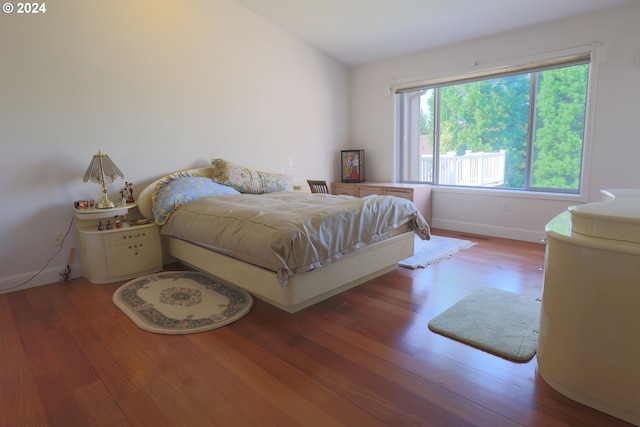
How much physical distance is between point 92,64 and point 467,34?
4.02 metres

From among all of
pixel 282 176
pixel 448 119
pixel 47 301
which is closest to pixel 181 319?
pixel 47 301

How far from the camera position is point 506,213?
175 inches

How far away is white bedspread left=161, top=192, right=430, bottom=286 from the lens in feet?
7.45

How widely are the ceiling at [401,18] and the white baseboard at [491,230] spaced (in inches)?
90.7

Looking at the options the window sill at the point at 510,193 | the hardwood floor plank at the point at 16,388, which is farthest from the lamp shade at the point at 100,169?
the window sill at the point at 510,193

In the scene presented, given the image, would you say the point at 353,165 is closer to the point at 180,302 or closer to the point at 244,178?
the point at 244,178

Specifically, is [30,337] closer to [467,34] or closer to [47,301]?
[47,301]

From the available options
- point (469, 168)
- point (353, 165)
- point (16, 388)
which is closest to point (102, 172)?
point (16, 388)

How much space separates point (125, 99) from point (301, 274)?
2.60 meters

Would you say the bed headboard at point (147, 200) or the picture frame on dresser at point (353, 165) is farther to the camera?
the picture frame on dresser at point (353, 165)

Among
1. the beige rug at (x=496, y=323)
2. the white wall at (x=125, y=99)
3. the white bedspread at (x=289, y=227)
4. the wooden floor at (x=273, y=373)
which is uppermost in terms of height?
the white wall at (x=125, y=99)

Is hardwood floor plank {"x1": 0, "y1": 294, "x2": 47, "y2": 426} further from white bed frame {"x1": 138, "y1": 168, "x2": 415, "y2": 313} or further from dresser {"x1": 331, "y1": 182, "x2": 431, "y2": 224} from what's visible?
dresser {"x1": 331, "y1": 182, "x2": 431, "y2": 224}

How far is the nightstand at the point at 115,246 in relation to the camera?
10.2 ft

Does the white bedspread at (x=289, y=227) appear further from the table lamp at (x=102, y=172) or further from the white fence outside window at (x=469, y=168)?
the white fence outside window at (x=469, y=168)
